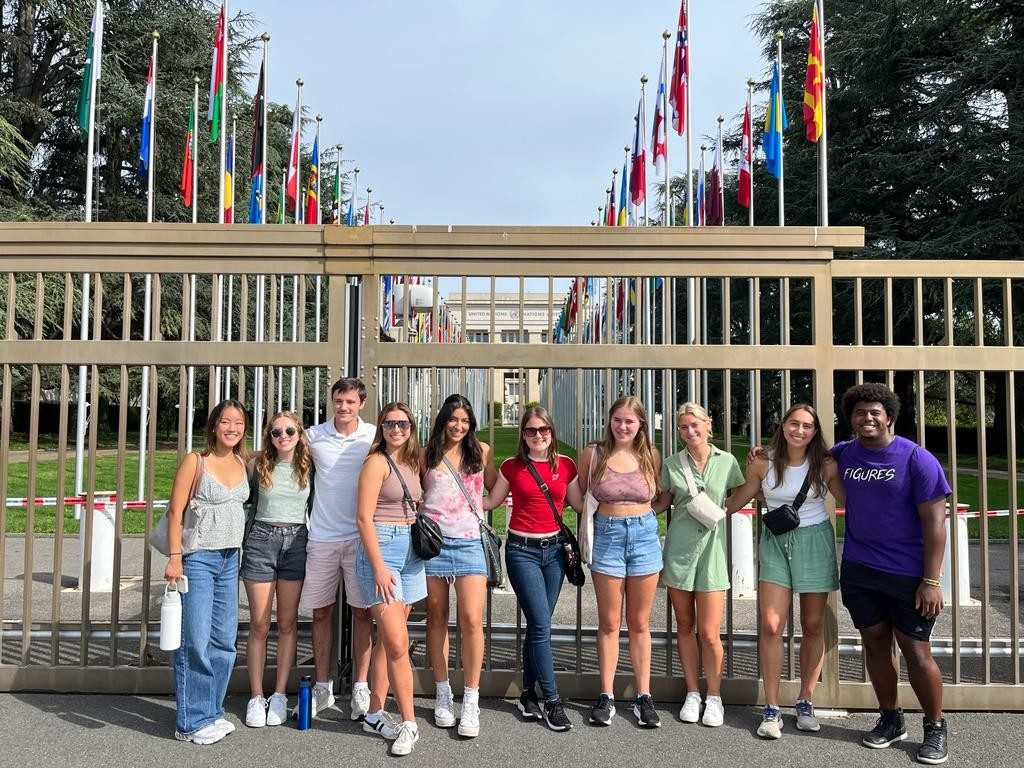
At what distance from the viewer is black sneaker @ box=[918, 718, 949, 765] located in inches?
154

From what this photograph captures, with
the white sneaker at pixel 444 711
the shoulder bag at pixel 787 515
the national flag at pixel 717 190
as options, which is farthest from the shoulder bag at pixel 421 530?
the national flag at pixel 717 190

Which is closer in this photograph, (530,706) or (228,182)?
(530,706)

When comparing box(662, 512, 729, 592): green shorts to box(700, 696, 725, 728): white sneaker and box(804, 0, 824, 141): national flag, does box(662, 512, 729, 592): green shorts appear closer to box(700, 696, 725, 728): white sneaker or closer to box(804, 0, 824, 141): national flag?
box(700, 696, 725, 728): white sneaker

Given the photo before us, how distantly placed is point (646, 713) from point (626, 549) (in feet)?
3.04

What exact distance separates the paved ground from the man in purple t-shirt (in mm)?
273

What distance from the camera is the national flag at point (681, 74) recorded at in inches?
475

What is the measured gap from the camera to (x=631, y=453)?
4.41 metres

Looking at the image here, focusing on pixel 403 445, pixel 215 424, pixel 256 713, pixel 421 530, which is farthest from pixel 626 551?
pixel 215 424

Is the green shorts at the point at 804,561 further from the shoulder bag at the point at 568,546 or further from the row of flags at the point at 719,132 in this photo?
the row of flags at the point at 719,132

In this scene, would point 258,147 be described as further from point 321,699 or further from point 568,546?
point 568,546

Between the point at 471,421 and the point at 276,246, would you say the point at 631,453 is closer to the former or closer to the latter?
the point at 471,421

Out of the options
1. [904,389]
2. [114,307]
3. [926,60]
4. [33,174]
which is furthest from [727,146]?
[33,174]

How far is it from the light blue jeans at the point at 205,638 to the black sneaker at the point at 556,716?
1.78m

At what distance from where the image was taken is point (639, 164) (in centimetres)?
1435
